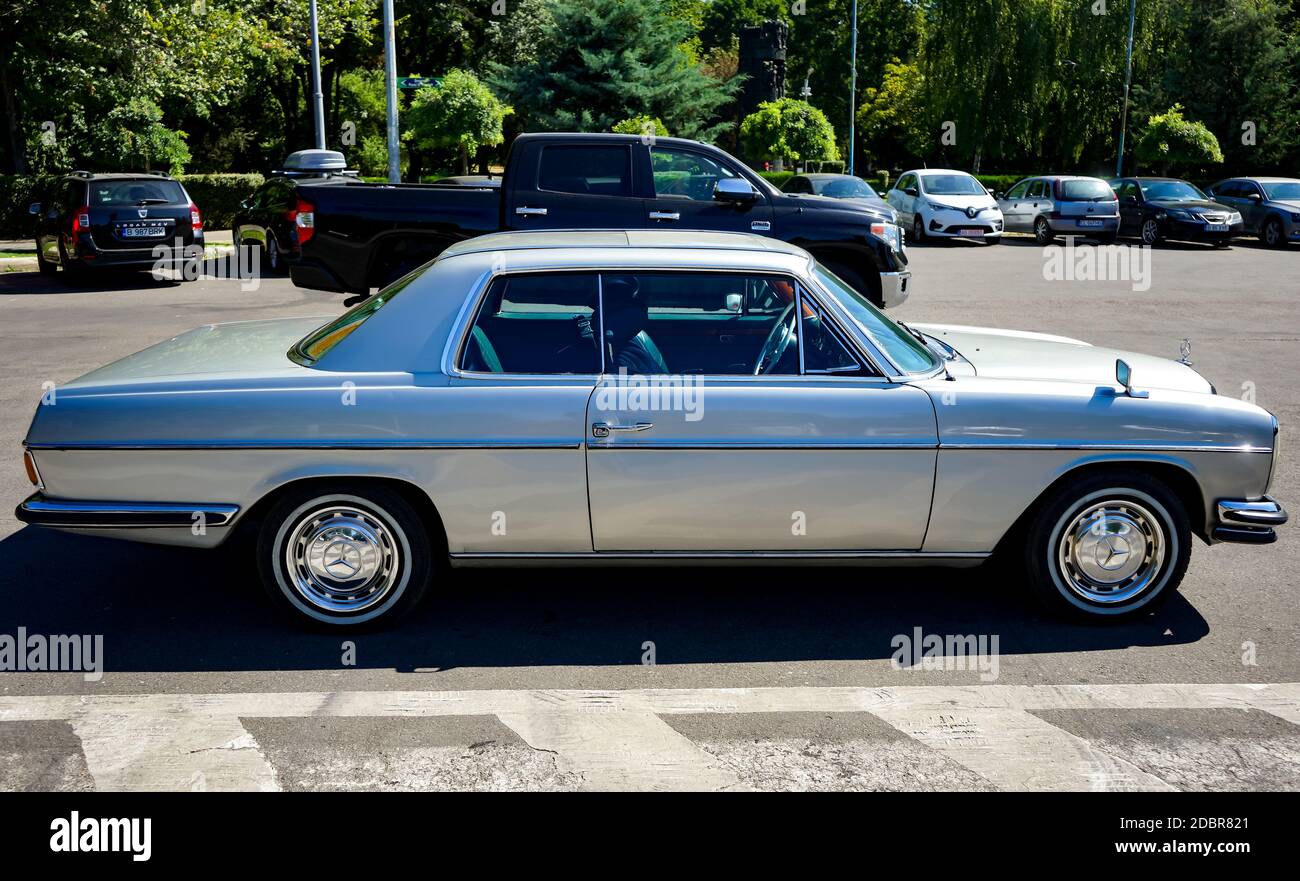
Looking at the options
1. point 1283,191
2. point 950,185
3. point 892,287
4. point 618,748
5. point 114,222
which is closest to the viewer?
point 618,748

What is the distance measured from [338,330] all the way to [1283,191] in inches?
1128

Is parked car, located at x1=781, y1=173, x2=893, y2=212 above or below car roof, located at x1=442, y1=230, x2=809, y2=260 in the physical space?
above

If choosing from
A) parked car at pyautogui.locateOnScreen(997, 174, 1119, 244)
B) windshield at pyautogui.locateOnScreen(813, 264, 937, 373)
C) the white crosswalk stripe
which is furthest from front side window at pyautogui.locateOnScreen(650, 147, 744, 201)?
parked car at pyautogui.locateOnScreen(997, 174, 1119, 244)

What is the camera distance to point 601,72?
36.8m

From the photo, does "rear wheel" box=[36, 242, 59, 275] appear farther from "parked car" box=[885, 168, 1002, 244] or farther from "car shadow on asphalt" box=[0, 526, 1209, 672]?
"parked car" box=[885, 168, 1002, 244]

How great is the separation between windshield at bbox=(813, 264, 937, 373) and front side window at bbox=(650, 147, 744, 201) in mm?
6437

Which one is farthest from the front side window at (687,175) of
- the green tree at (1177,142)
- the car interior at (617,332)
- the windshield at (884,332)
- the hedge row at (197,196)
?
the green tree at (1177,142)

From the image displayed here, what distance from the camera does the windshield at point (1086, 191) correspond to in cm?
2728

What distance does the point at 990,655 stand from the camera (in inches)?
192

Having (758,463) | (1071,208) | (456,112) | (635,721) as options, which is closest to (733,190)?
(758,463)

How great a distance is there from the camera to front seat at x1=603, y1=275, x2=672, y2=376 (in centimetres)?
509

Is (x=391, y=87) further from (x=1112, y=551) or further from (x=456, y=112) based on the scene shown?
(x=1112, y=551)

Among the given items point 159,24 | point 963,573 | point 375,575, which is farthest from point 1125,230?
point 375,575
